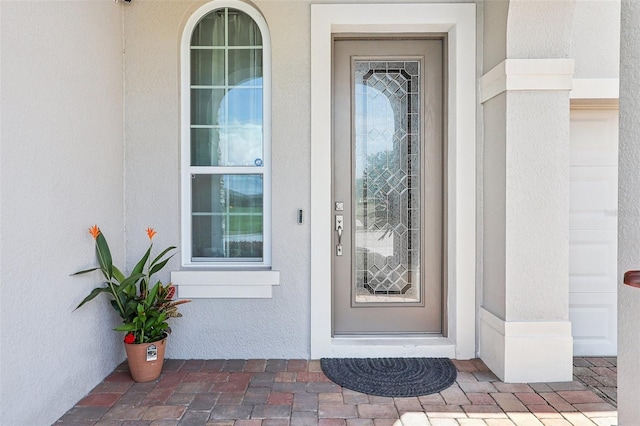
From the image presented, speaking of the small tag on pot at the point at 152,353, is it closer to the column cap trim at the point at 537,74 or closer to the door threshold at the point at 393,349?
the door threshold at the point at 393,349

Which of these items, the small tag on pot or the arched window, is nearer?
the small tag on pot

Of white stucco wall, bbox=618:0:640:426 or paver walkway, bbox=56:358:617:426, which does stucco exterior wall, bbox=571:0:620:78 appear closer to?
white stucco wall, bbox=618:0:640:426

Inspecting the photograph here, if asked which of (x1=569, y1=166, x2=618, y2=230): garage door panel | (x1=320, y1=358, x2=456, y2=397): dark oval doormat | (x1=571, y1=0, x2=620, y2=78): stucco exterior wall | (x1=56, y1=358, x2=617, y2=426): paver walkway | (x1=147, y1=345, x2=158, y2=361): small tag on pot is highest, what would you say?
(x1=571, y1=0, x2=620, y2=78): stucco exterior wall

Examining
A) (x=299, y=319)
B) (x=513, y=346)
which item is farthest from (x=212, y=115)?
(x=513, y=346)

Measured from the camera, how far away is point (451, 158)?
3.14 m

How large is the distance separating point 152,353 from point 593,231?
130 inches

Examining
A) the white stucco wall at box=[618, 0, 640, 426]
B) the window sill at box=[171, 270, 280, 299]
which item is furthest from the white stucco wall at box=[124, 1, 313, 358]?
the white stucco wall at box=[618, 0, 640, 426]

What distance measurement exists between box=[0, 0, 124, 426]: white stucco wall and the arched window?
0.52 m

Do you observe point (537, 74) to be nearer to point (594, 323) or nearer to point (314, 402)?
point (594, 323)

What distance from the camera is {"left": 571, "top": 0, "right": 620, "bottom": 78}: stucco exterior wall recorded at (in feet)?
9.98

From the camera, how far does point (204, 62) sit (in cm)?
321

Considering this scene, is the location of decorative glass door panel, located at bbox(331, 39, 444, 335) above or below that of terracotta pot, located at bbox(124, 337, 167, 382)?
above

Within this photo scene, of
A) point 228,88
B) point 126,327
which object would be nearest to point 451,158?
point 228,88

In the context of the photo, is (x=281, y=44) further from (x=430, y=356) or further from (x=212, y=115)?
(x=430, y=356)
